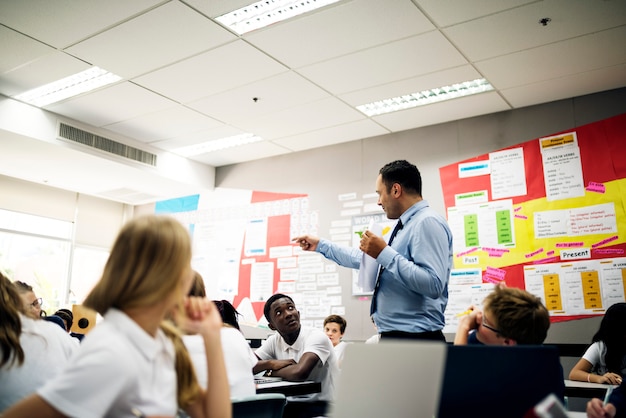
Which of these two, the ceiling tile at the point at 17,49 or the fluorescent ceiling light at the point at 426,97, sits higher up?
the ceiling tile at the point at 17,49

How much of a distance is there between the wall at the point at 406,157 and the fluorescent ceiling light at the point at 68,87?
2.23 meters

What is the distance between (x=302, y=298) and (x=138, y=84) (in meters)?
2.66

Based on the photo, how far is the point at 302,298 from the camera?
18.3 feet

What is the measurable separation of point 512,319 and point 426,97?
3.28m

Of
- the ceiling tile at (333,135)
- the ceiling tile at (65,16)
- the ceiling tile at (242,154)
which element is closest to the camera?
the ceiling tile at (65,16)

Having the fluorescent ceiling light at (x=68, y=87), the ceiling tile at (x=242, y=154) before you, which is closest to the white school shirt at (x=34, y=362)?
the fluorescent ceiling light at (x=68, y=87)

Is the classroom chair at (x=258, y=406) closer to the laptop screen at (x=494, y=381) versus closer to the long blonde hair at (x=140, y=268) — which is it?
the long blonde hair at (x=140, y=268)

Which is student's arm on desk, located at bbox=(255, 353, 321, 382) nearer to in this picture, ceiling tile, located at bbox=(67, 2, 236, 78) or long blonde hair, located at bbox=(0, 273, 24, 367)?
long blonde hair, located at bbox=(0, 273, 24, 367)

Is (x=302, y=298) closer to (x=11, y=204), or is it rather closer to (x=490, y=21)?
(x=490, y=21)

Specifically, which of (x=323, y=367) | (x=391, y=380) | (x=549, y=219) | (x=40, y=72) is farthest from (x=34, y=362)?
(x=549, y=219)

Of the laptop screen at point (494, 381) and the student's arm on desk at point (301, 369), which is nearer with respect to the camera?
the laptop screen at point (494, 381)

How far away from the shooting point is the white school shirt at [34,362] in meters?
1.44

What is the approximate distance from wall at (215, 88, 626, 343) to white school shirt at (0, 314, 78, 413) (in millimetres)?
3773

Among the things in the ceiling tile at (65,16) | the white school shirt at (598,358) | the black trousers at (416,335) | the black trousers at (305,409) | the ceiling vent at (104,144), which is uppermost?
the ceiling tile at (65,16)
